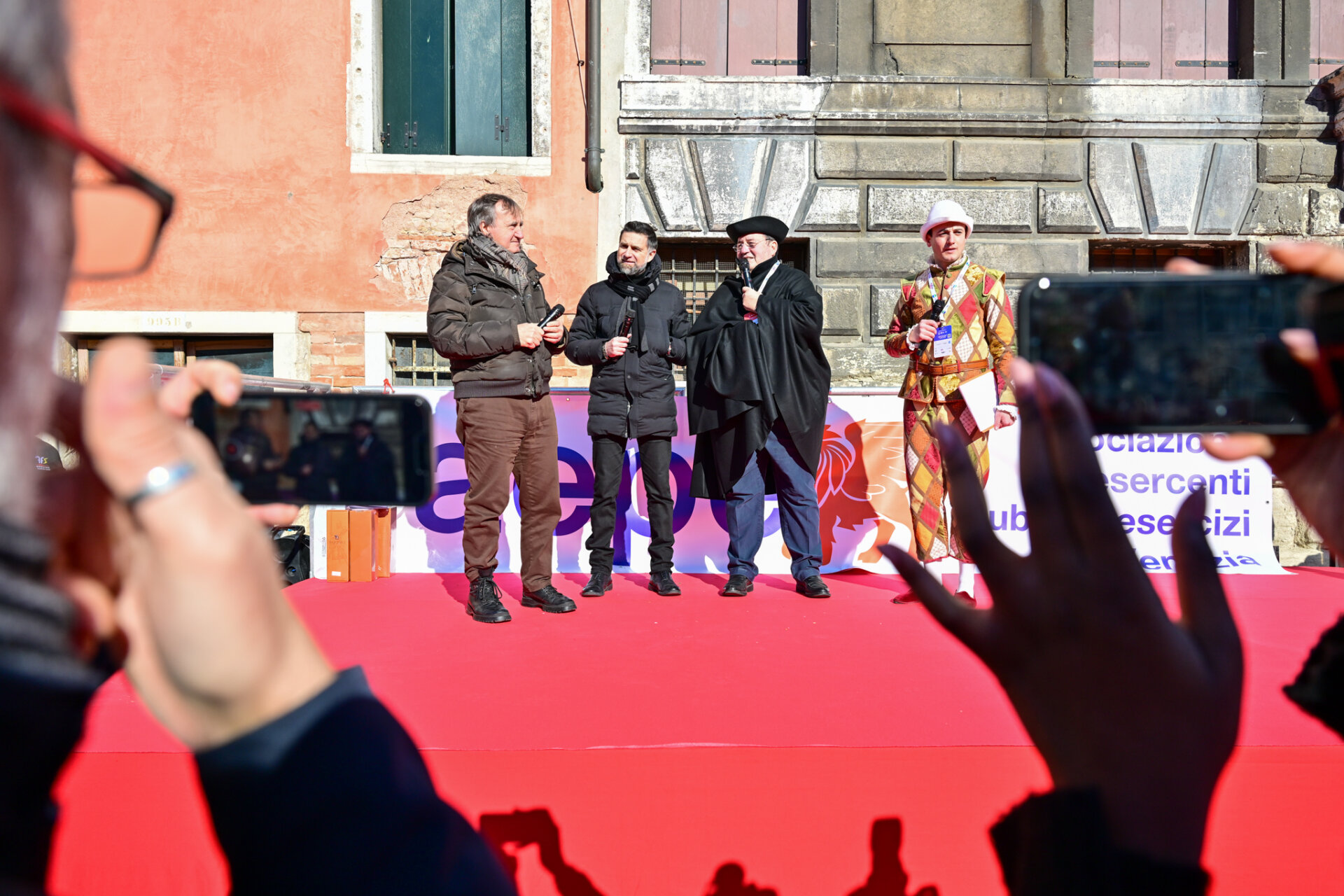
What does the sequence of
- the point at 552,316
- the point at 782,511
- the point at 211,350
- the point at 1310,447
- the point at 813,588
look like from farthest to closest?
the point at 211,350 < the point at 782,511 < the point at 813,588 < the point at 552,316 < the point at 1310,447

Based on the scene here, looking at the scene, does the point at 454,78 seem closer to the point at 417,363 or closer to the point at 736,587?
the point at 417,363

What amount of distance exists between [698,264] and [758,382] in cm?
329

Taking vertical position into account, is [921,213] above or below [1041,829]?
above

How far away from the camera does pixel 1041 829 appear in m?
0.69

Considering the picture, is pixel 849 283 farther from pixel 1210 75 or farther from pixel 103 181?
pixel 103 181

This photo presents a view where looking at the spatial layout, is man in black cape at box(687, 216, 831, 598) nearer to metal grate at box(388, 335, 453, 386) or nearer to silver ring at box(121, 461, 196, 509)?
metal grate at box(388, 335, 453, 386)

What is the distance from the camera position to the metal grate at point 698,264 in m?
7.73

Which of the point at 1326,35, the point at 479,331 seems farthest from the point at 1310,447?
the point at 1326,35

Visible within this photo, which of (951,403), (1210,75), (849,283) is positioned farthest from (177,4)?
(1210,75)

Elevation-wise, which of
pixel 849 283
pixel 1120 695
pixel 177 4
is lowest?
pixel 1120 695

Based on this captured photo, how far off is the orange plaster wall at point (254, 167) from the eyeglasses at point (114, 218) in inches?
281

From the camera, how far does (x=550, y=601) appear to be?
4.20m

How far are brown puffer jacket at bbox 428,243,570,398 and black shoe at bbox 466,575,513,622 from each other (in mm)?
845

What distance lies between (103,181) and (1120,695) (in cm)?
77
